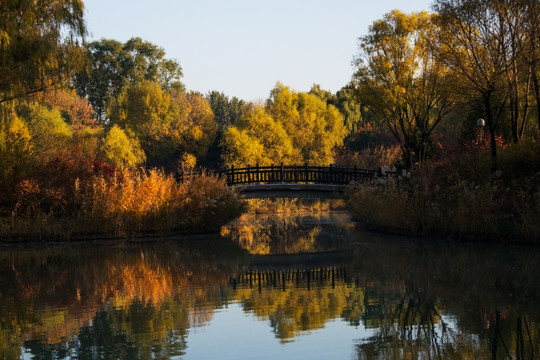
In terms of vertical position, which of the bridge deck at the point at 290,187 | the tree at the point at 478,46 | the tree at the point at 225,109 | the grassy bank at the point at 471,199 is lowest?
the grassy bank at the point at 471,199

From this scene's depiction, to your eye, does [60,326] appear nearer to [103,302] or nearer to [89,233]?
[103,302]

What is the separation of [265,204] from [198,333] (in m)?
39.3

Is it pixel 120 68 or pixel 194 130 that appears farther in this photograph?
pixel 120 68

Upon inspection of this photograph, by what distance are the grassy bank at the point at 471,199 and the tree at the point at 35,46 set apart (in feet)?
37.9

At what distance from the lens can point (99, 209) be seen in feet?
77.3

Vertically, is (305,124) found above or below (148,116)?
below

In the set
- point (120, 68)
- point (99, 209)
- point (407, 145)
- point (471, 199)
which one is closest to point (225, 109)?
point (120, 68)

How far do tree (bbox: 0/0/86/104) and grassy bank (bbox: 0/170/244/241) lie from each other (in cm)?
369

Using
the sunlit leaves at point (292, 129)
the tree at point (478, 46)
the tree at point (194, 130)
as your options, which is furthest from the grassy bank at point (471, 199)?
the tree at point (194, 130)

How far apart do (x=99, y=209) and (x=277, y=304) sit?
1436cm

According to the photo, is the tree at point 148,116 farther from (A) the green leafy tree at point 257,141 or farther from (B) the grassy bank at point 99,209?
(B) the grassy bank at point 99,209

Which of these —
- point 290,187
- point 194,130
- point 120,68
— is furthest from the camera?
point 120,68

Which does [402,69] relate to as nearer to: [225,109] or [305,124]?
[305,124]

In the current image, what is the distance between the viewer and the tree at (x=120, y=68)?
6675 centimetres
